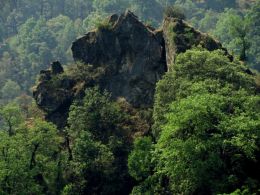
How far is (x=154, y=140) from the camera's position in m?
66.4

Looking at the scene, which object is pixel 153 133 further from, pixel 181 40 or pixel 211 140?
pixel 211 140

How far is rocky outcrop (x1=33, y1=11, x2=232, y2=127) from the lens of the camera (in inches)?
2837

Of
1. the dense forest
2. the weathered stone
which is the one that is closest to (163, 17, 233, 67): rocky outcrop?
the dense forest

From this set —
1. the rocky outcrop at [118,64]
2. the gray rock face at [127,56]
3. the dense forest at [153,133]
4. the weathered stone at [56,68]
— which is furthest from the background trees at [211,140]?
the weathered stone at [56,68]

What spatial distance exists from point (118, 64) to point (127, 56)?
1831 mm

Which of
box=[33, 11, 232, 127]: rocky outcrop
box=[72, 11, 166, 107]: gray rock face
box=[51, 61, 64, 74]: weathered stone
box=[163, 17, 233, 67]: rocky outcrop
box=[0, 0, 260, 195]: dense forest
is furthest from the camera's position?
box=[51, 61, 64, 74]: weathered stone

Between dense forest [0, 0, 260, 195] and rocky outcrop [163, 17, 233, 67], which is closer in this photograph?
dense forest [0, 0, 260, 195]

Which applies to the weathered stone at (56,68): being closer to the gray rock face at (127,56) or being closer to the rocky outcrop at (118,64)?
the rocky outcrop at (118,64)

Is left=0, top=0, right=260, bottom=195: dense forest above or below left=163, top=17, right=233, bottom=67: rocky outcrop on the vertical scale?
below

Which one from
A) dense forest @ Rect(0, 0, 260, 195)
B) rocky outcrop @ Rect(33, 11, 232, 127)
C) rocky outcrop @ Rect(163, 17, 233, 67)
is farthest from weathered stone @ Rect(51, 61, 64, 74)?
rocky outcrop @ Rect(163, 17, 233, 67)

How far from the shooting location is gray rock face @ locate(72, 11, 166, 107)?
239ft

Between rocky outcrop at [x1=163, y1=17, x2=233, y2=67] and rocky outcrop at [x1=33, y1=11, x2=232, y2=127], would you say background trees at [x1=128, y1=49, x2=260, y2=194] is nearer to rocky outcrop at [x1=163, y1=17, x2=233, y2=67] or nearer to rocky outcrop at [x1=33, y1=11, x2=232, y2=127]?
rocky outcrop at [x1=163, y1=17, x2=233, y2=67]

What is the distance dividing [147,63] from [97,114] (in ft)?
34.6

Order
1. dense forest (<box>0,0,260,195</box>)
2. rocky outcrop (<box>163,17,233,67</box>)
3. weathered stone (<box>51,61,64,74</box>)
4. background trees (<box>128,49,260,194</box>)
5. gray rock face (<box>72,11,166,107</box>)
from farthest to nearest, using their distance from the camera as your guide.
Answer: weathered stone (<box>51,61,64,74</box>)
gray rock face (<box>72,11,166,107</box>)
rocky outcrop (<box>163,17,233,67</box>)
dense forest (<box>0,0,260,195</box>)
background trees (<box>128,49,260,194</box>)
